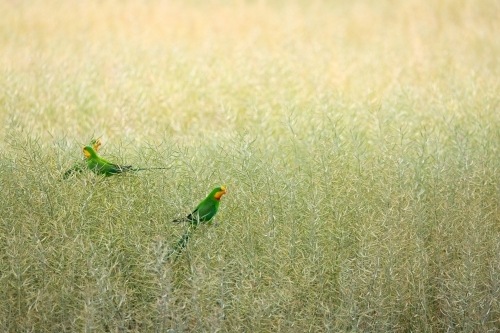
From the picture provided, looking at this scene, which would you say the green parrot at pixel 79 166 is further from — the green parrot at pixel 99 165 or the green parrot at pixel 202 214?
Result: the green parrot at pixel 202 214

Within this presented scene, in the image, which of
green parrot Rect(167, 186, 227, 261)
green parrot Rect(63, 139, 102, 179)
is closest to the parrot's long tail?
green parrot Rect(167, 186, 227, 261)

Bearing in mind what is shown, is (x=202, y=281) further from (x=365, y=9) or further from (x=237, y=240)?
(x=365, y=9)

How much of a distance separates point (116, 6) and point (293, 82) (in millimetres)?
3972

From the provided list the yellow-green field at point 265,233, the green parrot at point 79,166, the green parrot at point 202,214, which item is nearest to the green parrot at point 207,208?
the green parrot at point 202,214

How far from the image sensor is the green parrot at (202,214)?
2.81 meters

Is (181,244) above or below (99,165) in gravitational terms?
below

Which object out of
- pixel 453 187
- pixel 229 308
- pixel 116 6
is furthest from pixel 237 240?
pixel 116 6

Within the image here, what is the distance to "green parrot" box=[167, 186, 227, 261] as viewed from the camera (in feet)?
9.22

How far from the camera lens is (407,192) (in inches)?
130

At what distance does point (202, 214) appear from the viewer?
2.88 m

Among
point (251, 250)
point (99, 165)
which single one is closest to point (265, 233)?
point (251, 250)

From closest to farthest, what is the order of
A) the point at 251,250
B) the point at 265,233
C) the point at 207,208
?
the point at 207,208
the point at 251,250
the point at 265,233

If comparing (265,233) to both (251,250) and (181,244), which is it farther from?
(181,244)

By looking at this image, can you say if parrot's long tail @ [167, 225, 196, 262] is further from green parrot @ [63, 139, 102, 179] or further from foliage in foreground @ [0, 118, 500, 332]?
green parrot @ [63, 139, 102, 179]
